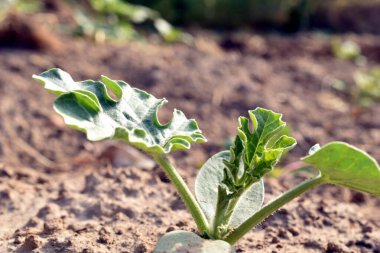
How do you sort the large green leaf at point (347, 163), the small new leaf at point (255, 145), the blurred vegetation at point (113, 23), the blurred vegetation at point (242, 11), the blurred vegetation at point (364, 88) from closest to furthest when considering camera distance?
the large green leaf at point (347, 163), the small new leaf at point (255, 145), the blurred vegetation at point (364, 88), the blurred vegetation at point (113, 23), the blurred vegetation at point (242, 11)

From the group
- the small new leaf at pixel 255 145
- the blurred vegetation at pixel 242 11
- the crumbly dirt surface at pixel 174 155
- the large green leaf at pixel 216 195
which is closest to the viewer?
the small new leaf at pixel 255 145

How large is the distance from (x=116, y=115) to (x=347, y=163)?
570mm

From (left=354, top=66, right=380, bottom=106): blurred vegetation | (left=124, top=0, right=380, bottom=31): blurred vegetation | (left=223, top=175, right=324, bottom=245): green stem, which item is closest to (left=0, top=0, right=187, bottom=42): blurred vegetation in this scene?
(left=124, top=0, right=380, bottom=31): blurred vegetation

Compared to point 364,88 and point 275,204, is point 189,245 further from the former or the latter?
point 364,88

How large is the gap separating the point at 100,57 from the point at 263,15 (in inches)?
205

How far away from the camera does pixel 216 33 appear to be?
949 cm

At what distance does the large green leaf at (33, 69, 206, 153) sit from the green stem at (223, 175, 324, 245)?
0.78 ft

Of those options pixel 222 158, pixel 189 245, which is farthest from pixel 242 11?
pixel 189 245

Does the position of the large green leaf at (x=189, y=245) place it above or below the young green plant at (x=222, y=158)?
below

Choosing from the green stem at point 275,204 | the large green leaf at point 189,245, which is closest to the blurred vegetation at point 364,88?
Answer: the green stem at point 275,204

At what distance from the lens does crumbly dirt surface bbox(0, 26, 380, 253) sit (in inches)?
86.8

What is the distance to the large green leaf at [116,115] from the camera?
1.63 meters

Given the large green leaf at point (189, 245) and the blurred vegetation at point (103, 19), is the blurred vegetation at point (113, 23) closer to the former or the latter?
the blurred vegetation at point (103, 19)

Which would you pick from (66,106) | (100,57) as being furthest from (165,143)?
(100,57)
